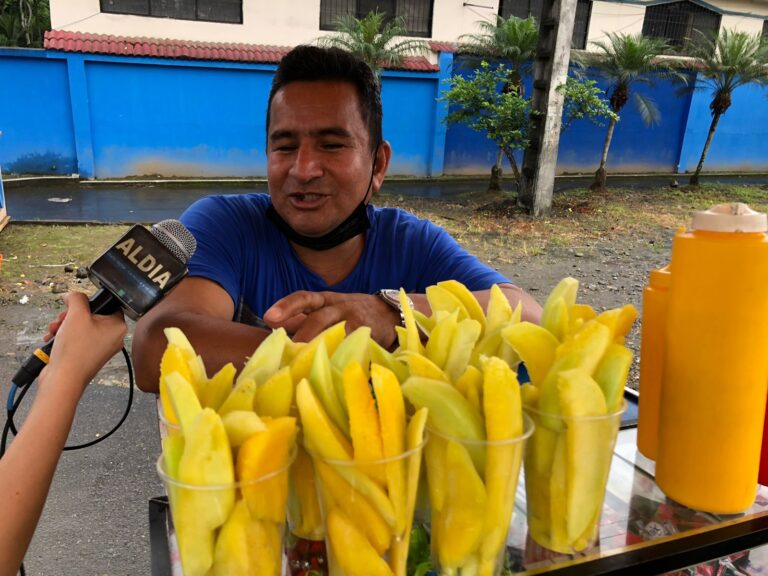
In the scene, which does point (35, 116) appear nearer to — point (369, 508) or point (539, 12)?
point (539, 12)

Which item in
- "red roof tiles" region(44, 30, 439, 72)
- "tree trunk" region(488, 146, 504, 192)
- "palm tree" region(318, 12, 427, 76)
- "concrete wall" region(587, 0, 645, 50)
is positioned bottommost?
"tree trunk" region(488, 146, 504, 192)

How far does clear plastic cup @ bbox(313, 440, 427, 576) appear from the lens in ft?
2.33

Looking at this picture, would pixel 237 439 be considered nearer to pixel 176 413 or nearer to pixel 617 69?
pixel 176 413

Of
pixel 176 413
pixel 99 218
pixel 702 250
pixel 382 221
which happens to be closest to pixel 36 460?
pixel 176 413

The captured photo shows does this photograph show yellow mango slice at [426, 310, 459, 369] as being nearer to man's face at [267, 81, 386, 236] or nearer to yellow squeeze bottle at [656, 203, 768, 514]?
yellow squeeze bottle at [656, 203, 768, 514]

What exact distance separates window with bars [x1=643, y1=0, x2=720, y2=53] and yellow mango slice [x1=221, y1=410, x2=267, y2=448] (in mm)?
17674

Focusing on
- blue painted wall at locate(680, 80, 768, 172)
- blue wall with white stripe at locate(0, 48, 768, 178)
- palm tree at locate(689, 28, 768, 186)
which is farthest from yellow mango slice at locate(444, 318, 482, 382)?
blue painted wall at locate(680, 80, 768, 172)

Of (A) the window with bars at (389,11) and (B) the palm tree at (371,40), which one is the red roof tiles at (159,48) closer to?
(B) the palm tree at (371,40)

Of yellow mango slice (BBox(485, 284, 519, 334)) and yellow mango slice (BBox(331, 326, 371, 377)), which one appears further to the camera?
yellow mango slice (BBox(485, 284, 519, 334))

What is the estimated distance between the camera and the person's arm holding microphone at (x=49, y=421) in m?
0.89

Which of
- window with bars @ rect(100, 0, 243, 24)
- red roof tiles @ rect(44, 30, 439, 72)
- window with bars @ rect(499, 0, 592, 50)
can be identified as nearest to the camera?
red roof tiles @ rect(44, 30, 439, 72)

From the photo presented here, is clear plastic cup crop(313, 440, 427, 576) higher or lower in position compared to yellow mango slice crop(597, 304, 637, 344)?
lower

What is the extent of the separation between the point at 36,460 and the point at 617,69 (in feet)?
46.3

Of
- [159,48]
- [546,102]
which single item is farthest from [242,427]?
[159,48]
